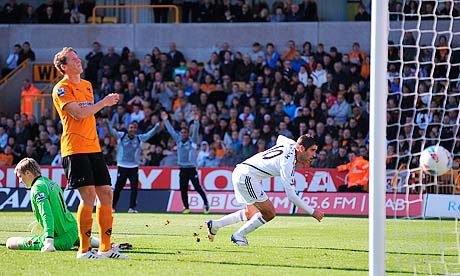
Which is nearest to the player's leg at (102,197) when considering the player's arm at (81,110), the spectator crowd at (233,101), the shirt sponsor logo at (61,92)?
Result: the player's arm at (81,110)

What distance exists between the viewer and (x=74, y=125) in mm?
10539

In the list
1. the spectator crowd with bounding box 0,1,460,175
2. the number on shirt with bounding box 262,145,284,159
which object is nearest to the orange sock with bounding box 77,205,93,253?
the number on shirt with bounding box 262,145,284,159

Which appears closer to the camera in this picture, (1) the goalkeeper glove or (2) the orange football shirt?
(2) the orange football shirt

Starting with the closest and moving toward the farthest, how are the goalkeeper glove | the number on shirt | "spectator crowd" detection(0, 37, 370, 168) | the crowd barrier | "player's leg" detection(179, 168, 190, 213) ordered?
the goalkeeper glove < the number on shirt < "player's leg" detection(179, 168, 190, 213) < the crowd barrier < "spectator crowd" detection(0, 37, 370, 168)

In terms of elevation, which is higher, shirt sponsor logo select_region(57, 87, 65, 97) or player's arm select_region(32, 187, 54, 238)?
shirt sponsor logo select_region(57, 87, 65, 97)

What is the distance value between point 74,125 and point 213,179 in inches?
525

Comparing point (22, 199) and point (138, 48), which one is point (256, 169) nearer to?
point (22, 199)

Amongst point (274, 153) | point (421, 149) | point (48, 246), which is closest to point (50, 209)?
point (48, 246)

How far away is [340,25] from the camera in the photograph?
96.7 ft

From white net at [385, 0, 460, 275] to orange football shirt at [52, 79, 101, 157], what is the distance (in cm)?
349

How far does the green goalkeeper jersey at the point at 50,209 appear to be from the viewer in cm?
1138

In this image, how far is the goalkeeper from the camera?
11422 millimetres

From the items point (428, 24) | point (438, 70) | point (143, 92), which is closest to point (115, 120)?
point (143, 92)

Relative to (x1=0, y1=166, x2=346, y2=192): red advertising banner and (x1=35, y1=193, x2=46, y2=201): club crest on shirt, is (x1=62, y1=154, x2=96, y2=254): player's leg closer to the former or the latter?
(x1=35, y1=193, x2=46, y2=201): club crest on shirt
